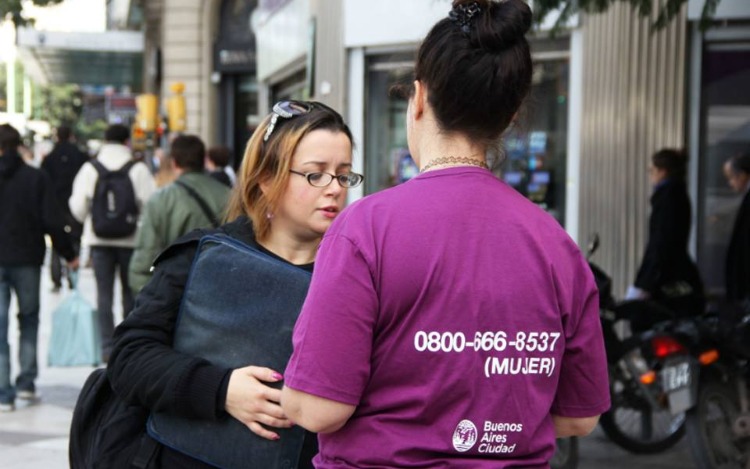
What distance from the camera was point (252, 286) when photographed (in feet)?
8.41

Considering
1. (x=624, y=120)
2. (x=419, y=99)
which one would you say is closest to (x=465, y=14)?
(x=419, y=99)

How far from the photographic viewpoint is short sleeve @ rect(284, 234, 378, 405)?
196 centimetres

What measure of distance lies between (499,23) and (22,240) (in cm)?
688

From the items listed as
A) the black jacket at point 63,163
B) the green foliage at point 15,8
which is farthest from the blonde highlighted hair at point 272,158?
the green foliage at point 15,8

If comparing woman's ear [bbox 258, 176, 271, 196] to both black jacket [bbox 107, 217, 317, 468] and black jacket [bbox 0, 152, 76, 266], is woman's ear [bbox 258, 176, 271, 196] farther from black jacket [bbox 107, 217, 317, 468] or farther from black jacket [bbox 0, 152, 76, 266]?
black jacket [bbox 0, 152, 76, 266]

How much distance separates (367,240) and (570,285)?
0.38 m

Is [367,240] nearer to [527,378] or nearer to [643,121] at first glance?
[527,378]

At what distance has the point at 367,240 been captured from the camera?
1977mm

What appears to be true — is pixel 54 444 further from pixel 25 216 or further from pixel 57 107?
pixel 57 107

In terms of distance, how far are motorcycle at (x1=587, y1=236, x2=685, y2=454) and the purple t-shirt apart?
171 inches

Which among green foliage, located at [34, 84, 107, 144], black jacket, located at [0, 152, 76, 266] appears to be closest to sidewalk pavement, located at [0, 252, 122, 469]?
black jacket, located at [0, 152, 76, 266]

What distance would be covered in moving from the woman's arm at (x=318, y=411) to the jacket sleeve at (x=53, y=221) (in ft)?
22.4

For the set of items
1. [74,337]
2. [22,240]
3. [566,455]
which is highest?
[22,240]

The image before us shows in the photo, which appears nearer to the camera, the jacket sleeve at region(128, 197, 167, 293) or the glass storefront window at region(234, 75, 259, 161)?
the jacket sleeve at region(128, 197, 167, 293)
